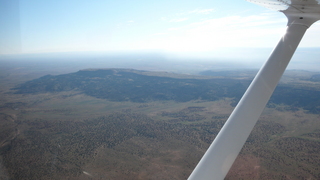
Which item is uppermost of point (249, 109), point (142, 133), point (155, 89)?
point (249, 109)

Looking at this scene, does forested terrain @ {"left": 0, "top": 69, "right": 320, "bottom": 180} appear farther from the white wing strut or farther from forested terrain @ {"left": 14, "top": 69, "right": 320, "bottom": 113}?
the white wing strut

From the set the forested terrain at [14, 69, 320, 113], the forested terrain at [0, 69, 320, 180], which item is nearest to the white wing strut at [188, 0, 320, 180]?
the forested terrain at [0, 69, 320, 180]

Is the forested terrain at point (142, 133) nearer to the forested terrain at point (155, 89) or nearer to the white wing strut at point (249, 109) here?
the forested terrain at point (155, 89)

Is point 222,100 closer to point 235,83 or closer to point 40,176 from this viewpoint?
point 235,83

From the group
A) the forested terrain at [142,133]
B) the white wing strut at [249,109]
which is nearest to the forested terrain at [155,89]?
the forested terrain at [142,133]

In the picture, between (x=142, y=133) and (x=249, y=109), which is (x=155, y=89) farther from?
(x=249, y=109)

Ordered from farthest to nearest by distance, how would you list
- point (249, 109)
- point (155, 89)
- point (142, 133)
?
point (155, 89) < point (142, 133) < point (249, 109)

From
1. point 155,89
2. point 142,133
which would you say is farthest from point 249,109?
point 155,89
